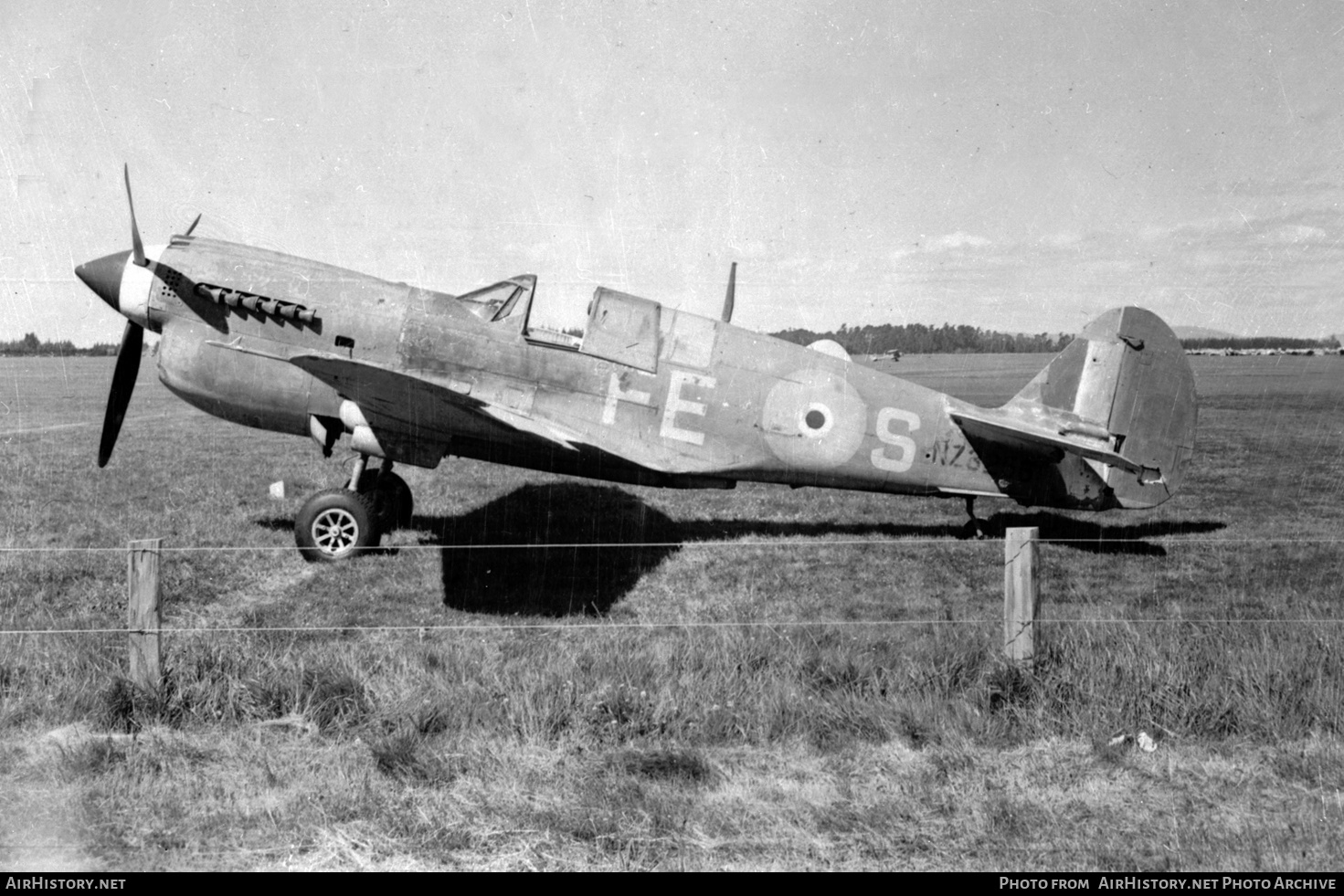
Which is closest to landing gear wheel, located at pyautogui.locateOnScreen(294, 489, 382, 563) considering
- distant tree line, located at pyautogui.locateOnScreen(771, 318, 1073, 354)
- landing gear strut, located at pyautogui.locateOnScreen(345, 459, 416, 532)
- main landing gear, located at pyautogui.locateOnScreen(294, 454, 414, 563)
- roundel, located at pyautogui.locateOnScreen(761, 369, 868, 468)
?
main landing gear, located at pyautogui.locateOnScreen(294, 454, 414, 563)

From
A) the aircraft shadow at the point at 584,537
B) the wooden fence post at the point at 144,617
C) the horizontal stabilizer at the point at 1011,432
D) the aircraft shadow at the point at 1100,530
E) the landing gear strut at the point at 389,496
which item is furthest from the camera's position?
the landing gear strut at the point at 389,496

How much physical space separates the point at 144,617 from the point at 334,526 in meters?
3.32

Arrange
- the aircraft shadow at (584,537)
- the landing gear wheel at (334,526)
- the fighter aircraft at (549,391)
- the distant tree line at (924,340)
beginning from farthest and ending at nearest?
the distant tree line at (924,340) → the fighter aircraft at (549,391) → the landing gear wheel at (334,526) → the aircraft shadow at (584,537)

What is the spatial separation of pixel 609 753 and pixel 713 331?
186 inches

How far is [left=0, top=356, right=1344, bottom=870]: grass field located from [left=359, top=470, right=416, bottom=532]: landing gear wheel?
131 centimetres

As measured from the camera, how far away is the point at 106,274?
7.86m

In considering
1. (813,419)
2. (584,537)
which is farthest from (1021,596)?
(584,537)

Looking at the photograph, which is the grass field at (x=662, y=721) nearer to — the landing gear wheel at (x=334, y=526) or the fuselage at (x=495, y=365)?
the landing gear wheel at (x=334, y=526)

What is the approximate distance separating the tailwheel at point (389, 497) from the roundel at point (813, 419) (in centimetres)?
381

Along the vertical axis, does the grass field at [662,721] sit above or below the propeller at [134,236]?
below

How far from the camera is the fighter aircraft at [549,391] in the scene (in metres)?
7.73

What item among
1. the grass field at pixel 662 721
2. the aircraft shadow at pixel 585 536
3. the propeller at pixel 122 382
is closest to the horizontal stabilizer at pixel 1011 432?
the aircraft shadow at pixel 585 536

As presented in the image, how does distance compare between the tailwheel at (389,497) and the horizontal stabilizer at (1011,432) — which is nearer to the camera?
the horizontal stabilizer at (1011,432)
